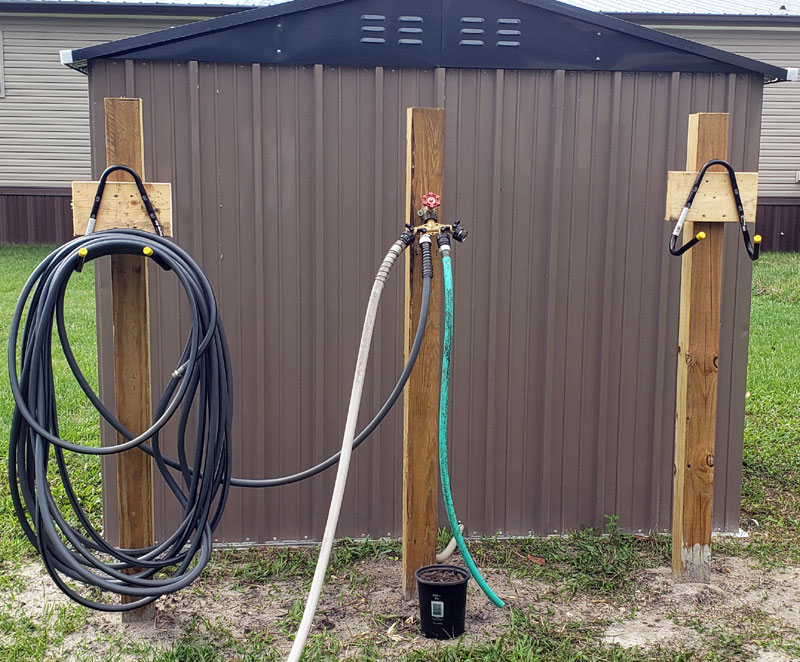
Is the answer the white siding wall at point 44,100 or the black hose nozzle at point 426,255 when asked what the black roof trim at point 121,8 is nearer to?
the white siding wall at point 44,100

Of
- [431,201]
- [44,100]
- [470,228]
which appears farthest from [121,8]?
[431,201]

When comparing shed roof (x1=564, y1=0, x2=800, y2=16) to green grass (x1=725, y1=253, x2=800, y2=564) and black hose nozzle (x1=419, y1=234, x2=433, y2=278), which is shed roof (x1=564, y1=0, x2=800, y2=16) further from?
black hose nozzle (x1=419, y1=234, x2=433, y2=278)

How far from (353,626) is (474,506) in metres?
1.08

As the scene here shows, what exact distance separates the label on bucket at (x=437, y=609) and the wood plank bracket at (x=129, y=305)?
1.08 m

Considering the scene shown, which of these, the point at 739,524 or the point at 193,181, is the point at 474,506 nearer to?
the point at 739,524

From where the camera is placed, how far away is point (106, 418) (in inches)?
121

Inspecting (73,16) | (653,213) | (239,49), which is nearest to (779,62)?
(73,16)

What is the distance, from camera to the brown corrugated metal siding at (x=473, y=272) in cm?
410

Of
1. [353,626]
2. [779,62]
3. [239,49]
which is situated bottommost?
[353,626]

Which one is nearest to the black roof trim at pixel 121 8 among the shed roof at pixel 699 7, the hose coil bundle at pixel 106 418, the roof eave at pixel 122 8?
the roof eave at pixel 122 8

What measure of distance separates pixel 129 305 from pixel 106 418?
0.47m

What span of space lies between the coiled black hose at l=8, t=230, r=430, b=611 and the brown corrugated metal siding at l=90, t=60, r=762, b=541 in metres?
1.03

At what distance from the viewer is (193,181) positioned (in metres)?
4.07

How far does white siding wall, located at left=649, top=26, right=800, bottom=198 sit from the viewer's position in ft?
48.1
